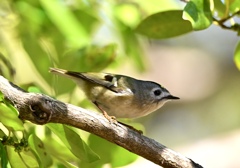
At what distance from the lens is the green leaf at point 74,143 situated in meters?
1.07

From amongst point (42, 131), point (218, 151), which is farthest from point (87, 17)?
point (218, 151)

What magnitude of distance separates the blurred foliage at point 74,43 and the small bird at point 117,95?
5 cm

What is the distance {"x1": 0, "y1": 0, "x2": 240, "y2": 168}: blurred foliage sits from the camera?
1.09m

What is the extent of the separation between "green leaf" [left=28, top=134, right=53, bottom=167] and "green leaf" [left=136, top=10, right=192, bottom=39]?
367 millimetres

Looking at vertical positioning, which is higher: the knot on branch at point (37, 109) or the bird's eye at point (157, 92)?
the bird's eye at point (157, 92)

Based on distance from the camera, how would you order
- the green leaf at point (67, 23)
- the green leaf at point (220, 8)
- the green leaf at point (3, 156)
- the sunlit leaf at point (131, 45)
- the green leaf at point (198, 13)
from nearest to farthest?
the green leaf at point (3, 156)
the green leaf at point (198, 13)
the green leaf at point (220, 8)
the green leaf at point (67, 23)
the sunlit leaf at point (131, 45)

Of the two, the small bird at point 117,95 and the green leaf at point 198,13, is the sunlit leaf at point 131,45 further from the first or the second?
the green leaf at point 198,13

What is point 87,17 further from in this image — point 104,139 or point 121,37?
point 104,139

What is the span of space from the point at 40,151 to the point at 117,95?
0.58 metres

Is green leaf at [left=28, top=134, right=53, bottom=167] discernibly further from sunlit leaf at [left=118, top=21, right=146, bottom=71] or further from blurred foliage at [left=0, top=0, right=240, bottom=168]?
sunlit leaf at [left=118, top=21, right=146, bottom=71]

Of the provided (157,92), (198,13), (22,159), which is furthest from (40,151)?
(157,92)

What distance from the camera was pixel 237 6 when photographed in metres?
1.27

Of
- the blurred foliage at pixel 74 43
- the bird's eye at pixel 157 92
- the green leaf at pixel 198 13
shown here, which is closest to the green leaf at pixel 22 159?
the blurred foliage at pixel 74 43

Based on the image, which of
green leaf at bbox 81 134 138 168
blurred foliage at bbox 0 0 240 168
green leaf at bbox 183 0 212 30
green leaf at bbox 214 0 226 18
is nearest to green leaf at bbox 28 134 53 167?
blurred foliage at bbox 0 0 240 168
